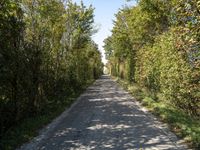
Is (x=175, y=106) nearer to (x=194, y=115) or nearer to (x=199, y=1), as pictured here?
(x=194, y=115)

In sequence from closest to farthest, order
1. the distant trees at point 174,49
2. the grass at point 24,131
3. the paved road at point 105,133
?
the distant trees at point 174,49 → the paved road at point 105,133 → the grass at point 24,131

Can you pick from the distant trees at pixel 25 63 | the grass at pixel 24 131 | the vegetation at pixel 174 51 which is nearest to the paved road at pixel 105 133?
the grass at pixel 24 131

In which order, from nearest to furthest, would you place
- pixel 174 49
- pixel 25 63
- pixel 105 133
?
pixel 105 133
pixel 25 63
pixel 174 49

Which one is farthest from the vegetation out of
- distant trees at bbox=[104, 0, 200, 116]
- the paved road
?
the paved road

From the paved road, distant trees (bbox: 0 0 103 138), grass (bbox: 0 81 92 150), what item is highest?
distant trees (bbox: 0 0 103 138)

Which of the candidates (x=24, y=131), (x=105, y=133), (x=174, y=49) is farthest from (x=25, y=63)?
(x=174, y=49)

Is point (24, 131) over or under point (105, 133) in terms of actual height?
over

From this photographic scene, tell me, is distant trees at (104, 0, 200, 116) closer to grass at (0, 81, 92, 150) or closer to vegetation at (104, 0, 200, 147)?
vegetation at (104, 0, 200, 147)

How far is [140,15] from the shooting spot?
83.9ft

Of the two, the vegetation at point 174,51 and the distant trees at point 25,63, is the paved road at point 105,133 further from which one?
the distant trees at point 25,63

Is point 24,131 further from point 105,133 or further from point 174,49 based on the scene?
point 174,49

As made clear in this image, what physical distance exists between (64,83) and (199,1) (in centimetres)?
2092

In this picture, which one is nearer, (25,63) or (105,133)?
(105,133)

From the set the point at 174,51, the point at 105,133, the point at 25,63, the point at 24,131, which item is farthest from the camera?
the point at 174,51
